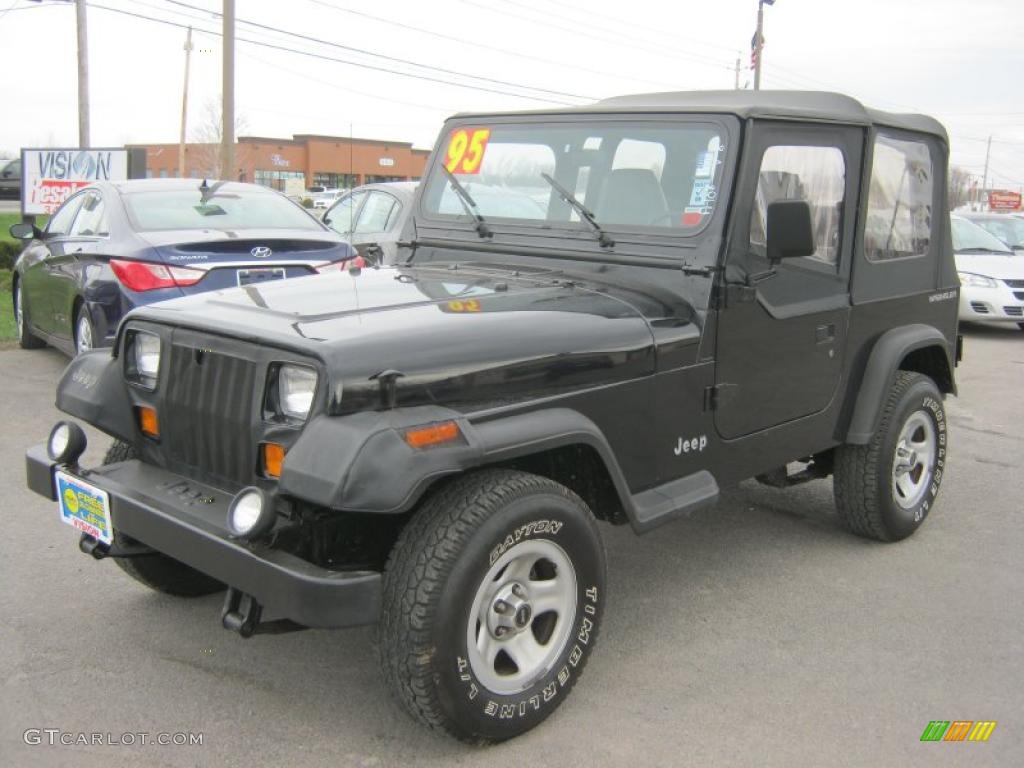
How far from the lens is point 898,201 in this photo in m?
4.78

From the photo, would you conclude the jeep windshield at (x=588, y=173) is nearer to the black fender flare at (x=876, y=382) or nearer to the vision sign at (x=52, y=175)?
the black fender flare at (x=876, y=382)

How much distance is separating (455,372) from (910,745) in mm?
1839

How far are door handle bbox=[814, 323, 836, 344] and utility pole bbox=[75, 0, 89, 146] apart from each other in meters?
21.5

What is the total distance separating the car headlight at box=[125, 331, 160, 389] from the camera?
3480mm

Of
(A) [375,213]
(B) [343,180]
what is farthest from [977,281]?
(B) [343,180]

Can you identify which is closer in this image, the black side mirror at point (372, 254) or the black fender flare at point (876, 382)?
the black fender flare at point (876, 382)

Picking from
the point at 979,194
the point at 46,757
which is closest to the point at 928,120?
the point at 46,757

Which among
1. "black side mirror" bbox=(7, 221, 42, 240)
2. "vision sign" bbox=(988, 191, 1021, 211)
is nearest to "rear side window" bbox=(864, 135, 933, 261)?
"black side mirror" bbox=(7, 221, 42, 240)

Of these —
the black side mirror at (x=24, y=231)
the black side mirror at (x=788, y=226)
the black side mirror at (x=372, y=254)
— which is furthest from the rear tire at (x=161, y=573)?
the black side mirror at (x=24, y=231)

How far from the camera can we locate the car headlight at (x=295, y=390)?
288 centimetres

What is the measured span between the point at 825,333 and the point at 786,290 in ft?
1.17

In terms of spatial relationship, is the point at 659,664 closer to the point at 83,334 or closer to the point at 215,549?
the point at 215,549

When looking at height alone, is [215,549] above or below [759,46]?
below

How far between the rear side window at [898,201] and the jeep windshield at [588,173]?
1097 millimetres
